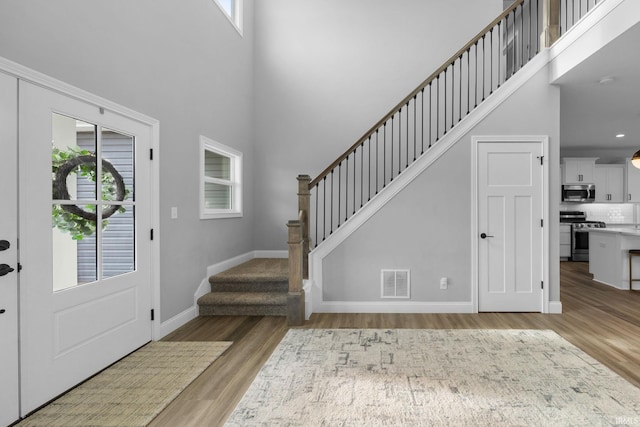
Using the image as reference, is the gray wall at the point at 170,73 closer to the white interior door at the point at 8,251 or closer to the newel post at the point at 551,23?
the white interior door at the point at 8,251

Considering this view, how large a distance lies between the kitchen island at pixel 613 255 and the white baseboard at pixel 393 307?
324 cm

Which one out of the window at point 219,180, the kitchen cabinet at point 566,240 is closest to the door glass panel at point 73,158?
the window at point 219,180

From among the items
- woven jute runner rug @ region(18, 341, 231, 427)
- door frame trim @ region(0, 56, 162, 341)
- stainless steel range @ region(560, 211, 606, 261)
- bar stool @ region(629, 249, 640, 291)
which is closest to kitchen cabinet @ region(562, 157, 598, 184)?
stainless steel range @ region(560, 211, 606, 261)

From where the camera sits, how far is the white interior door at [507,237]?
452 cm

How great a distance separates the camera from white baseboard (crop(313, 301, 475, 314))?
4.54m

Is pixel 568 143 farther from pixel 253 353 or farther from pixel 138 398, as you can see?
pixel 138 398

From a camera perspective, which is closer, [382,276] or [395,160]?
[382,276]

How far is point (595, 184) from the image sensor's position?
9.23 m

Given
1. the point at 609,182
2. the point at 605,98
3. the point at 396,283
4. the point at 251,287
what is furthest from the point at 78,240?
the point at 609,182

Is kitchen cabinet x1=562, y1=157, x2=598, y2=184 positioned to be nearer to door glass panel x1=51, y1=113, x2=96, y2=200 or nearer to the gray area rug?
the gray area rug

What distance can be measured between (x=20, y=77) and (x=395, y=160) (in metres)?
5.11

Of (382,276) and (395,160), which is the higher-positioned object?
(395,160)

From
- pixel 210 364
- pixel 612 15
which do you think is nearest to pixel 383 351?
pixel 210 364

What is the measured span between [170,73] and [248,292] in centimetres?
271
